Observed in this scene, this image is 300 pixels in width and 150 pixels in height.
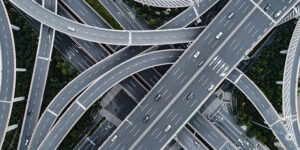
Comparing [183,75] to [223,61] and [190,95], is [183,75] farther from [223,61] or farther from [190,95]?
[223,61]

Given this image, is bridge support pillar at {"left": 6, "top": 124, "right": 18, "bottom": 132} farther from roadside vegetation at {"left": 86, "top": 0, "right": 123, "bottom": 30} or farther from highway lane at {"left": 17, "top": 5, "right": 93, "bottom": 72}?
roadside vegetation at {"left": 86, "top": 0, "right": 123, "bottom": 30}

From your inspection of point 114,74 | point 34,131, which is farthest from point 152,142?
point 34,131

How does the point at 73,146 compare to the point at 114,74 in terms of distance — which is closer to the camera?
the point at 114,74

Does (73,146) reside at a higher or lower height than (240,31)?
higher

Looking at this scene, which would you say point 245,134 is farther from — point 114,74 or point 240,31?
point 114,74

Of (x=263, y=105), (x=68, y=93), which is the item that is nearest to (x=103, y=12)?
(x=68, y=93)

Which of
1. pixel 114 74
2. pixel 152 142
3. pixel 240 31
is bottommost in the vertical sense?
pixel 152 142
